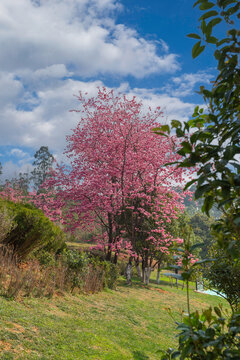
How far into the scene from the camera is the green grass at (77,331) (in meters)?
4.11

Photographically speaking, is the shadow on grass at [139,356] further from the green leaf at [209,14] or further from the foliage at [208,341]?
the green leaf at [209,14]

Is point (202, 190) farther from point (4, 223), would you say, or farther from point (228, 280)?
point (4, 223)

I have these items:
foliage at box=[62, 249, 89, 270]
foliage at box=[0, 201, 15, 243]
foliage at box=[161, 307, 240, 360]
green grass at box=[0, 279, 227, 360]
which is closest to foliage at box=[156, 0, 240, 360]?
foliage at box=[161, 307, 240, 360]

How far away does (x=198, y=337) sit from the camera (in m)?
1.38

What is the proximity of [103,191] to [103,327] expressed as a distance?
23.7ft

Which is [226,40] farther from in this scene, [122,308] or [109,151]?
[109,151]

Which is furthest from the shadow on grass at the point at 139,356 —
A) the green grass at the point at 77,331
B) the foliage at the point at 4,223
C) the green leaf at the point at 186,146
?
the green leaf at the point at 186,146

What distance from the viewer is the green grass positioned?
4.11m

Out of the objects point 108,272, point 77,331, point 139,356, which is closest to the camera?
point 139,356

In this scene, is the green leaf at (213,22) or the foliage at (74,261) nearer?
the green leaf at (213,22)

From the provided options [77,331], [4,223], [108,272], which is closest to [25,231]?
[4,223]

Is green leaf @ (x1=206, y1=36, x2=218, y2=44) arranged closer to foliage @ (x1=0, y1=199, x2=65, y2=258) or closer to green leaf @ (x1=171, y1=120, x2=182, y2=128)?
green leaf @ (x1=171, y1=120, x2=182, y2=128)

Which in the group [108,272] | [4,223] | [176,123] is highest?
[176,123]

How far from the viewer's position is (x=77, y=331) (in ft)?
17.3
